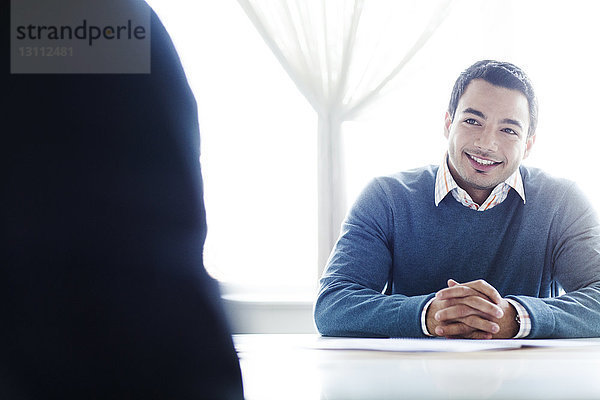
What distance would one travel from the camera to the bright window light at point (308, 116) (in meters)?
3.32

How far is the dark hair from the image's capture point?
1827 mm

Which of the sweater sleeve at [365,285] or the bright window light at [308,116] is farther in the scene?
the bright window light at [308,116]

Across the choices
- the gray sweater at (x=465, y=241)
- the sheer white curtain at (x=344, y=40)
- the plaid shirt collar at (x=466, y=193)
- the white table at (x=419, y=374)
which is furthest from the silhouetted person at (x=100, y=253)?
the sheer white curtain at (x=344, y=40)

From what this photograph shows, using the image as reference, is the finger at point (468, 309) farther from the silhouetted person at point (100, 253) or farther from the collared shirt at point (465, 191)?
the silhouetted person at point (100, 253)

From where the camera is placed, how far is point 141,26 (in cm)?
38

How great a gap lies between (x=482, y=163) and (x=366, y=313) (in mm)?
705

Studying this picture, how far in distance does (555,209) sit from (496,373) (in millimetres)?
1248

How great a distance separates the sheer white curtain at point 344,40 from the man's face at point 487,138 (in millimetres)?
1419

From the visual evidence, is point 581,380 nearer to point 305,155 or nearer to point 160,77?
point 160,77

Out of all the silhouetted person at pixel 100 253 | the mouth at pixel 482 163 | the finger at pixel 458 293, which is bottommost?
the finger at pixel 458 293

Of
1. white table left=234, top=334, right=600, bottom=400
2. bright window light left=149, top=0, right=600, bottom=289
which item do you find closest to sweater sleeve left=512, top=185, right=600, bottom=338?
white table left=234, top=334, right=600, bottom=400

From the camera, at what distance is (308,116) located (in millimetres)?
3418

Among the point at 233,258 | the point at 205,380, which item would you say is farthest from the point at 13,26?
the point at 233,258

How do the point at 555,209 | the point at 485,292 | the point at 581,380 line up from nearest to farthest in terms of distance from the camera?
1. the point at 581,380
2. the point at 485,292
3. the point at 555,209
